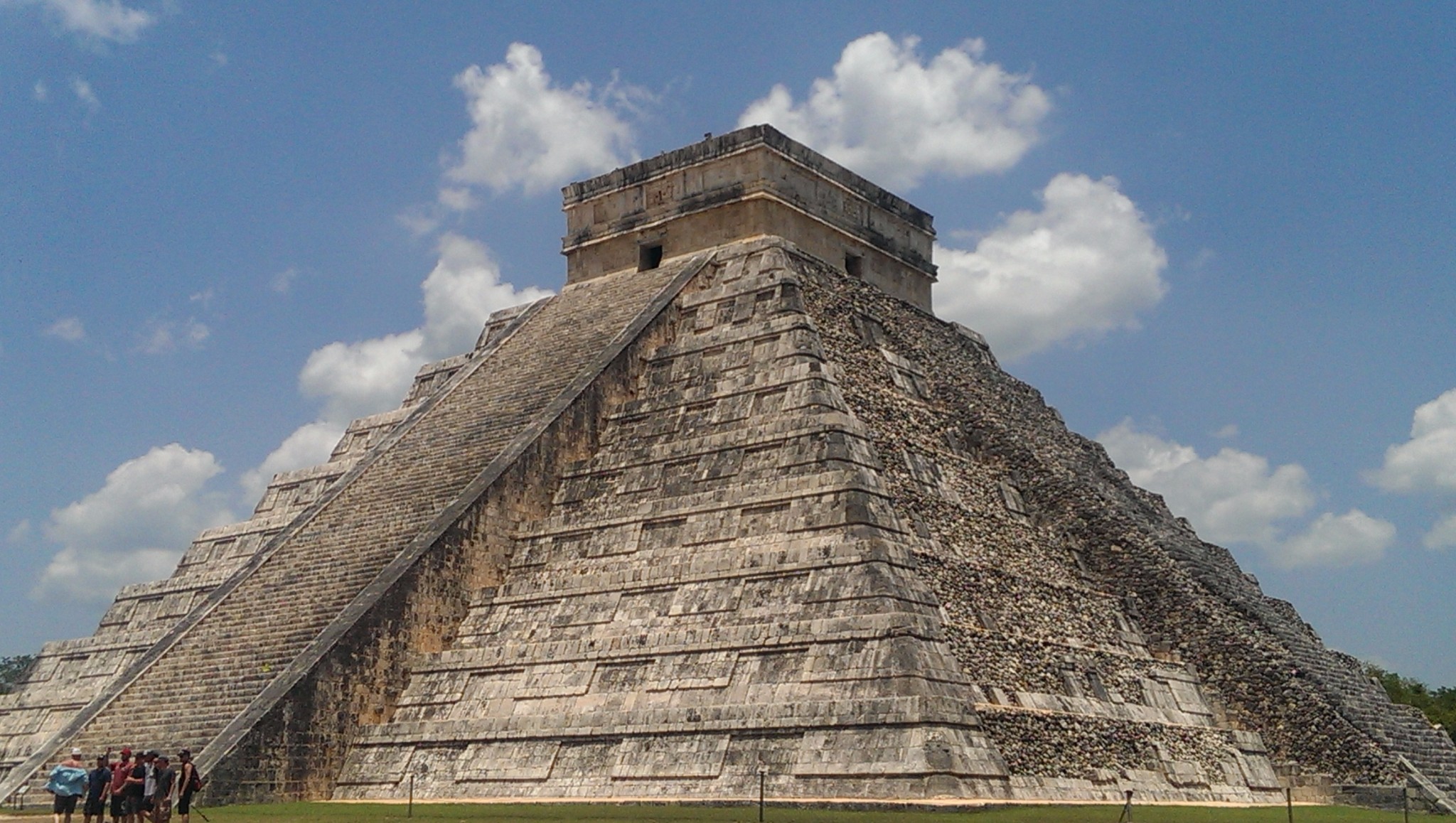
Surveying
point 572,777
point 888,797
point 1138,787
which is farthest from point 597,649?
point 1138,787

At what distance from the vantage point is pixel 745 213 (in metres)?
22.0

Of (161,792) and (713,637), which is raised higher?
(713,637)

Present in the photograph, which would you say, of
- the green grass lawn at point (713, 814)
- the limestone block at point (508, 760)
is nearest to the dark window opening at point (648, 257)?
the limestone block at point (508, 760)

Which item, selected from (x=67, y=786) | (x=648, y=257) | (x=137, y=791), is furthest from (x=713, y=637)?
(x=648, y=257)

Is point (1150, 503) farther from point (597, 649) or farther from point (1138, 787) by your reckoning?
point (597, 649)

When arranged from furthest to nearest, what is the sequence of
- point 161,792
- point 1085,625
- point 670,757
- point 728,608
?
point 1085,625
point 728,608
point 670,757
point 161,792

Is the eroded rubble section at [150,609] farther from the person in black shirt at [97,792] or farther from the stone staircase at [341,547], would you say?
the person in black shirt at [97,792]

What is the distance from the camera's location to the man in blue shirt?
1222 cm

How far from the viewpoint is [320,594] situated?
1708cm

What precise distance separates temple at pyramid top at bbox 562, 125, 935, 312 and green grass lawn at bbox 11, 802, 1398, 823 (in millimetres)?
10566

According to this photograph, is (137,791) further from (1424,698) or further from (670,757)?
(1424,698)

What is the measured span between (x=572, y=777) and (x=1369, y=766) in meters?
8.63

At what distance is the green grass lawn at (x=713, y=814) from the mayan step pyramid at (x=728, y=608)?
489mm

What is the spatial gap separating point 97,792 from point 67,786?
24cm
